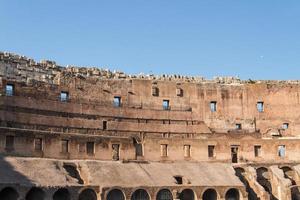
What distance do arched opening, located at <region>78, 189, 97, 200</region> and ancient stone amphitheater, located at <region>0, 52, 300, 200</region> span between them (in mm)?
100

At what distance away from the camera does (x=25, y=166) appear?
1591 inches

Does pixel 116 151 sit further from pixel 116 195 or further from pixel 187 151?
pixel 187 151

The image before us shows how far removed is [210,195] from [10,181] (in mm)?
21039

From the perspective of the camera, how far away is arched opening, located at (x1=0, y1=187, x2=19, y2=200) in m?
36.6

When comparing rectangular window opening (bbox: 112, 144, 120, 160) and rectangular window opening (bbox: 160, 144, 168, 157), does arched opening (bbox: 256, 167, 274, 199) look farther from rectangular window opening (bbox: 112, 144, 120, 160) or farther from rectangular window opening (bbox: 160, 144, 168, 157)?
rectangular window opening (bbox: 112, 144, 120, 160)

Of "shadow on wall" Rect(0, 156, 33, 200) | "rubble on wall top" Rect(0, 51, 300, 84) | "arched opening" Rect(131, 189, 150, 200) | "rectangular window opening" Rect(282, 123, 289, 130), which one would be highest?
"rubble on wall top" Rect(0, 51, 300, 84)

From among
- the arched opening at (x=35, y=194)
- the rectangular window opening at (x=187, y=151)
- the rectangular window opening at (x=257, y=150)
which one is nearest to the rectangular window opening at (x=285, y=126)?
the rectangular window opening at (x=257, y=150)

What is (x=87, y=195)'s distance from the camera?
41344 mm

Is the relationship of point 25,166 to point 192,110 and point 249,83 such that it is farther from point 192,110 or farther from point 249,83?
point 249,83

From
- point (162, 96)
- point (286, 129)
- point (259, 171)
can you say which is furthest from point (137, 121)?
point (286, 129)

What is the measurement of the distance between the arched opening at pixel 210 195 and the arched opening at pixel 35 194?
689 inches

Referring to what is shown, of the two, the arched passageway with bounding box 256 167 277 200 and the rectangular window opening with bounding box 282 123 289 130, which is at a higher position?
the rectangular window opening with bounding box 282 123 289 130

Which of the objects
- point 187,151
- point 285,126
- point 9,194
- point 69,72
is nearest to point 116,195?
point 9,194

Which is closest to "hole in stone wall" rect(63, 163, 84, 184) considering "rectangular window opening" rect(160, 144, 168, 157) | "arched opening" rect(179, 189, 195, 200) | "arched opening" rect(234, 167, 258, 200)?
"arched opening" rect(179, 189, 195, 200)
